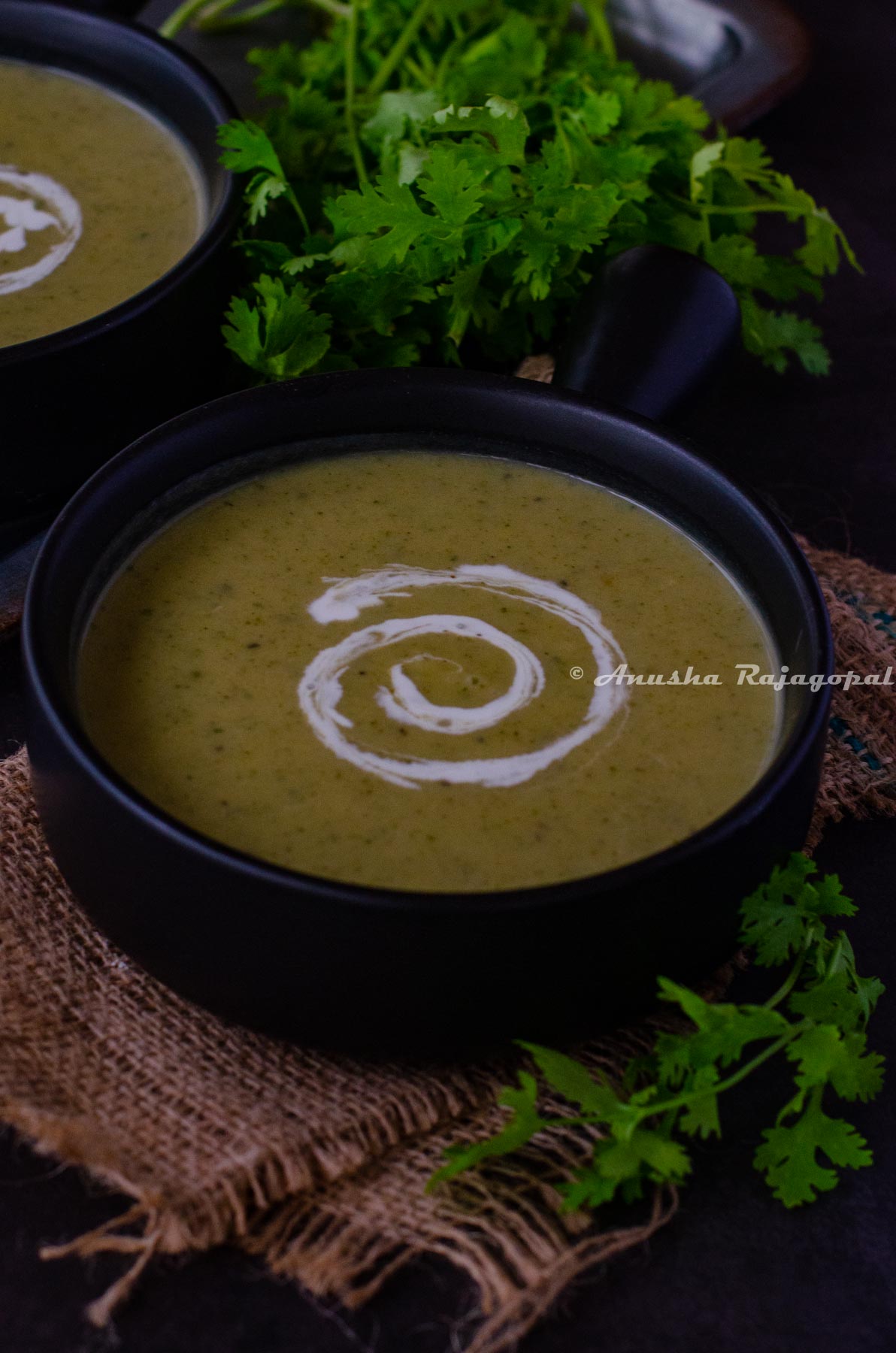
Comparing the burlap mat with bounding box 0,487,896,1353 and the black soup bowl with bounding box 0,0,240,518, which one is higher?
the black soup bowl with bounding box 0,0,240,518

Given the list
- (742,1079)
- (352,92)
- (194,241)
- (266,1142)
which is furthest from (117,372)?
(742,1079)

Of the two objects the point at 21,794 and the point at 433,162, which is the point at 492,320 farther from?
the point at 21,794

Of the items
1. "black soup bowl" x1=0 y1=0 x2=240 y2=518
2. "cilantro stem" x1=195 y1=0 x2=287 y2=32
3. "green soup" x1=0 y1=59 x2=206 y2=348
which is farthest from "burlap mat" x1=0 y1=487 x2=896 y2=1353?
"cilantro stem" x1=195 y1=0 x2=287 y2=32

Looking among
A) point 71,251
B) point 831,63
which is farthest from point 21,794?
point 831,63

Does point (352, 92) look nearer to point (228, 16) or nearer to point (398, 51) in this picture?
point (398, 51)

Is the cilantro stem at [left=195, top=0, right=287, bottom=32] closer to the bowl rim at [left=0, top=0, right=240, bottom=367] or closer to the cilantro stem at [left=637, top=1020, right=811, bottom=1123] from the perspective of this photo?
the bowl rim at [left=0, top=0, right=240, bottom=367]
